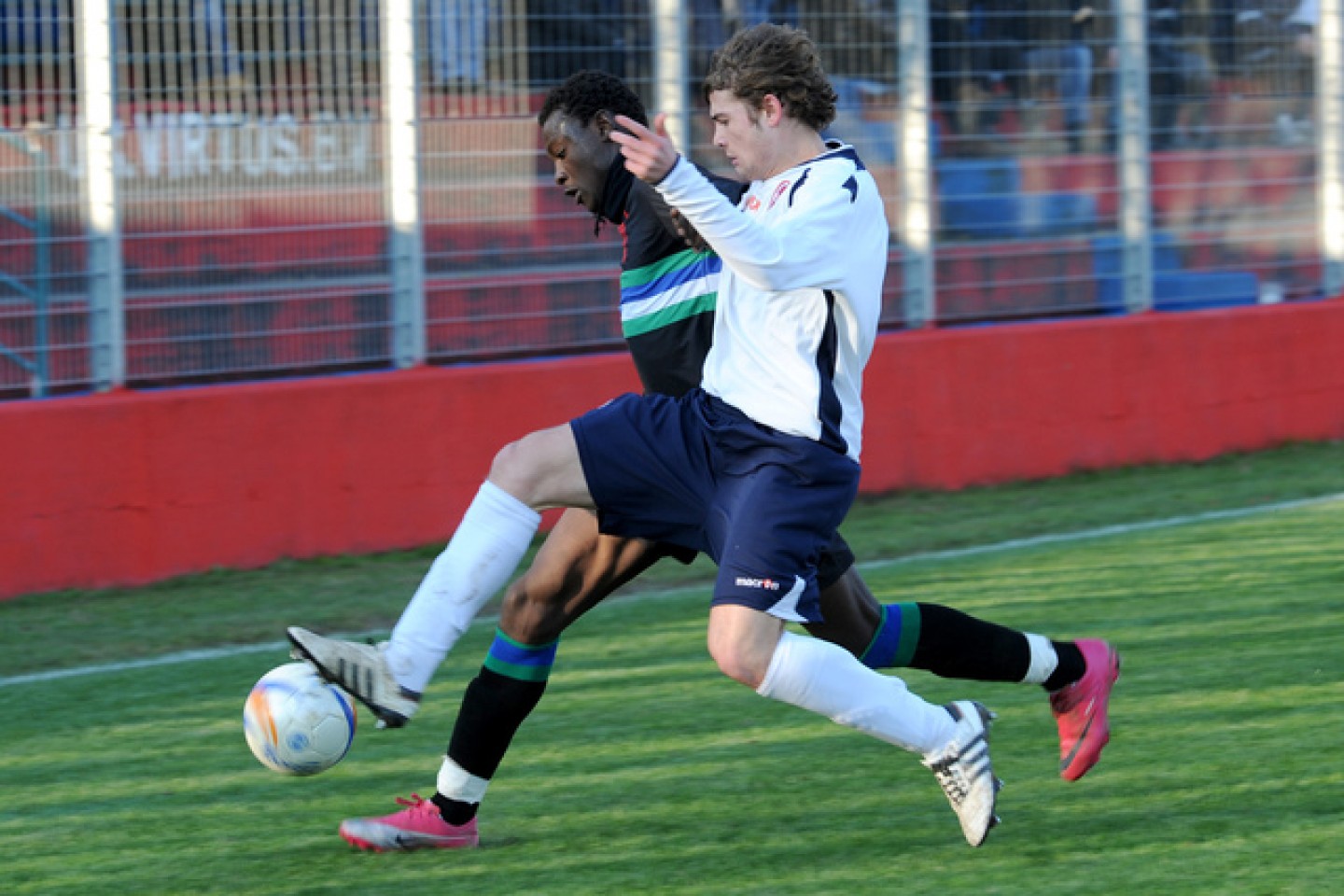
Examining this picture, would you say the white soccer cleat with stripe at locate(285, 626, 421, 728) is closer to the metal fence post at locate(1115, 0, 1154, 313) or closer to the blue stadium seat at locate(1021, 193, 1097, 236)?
the blue stadium seat at locate(1021, 193, 1097, 236)

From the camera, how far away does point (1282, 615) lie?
7.01 metres

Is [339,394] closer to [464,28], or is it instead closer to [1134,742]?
[464,28]

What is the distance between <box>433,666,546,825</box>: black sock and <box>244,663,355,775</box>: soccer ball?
301mm

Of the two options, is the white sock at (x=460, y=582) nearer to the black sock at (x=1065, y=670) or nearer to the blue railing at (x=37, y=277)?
the black sock at (x=1065, y=670)

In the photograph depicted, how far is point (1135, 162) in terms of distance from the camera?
36.9 ft

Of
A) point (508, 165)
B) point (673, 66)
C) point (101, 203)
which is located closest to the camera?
point (101, 203)

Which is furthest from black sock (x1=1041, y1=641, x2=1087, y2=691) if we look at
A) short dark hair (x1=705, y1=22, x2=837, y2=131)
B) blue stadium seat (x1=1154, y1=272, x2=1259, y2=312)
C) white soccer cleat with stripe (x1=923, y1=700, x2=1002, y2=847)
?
blue stadium seat (x1=1154, y1=272, x2=1259, y2=312)

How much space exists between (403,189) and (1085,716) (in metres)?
5.37

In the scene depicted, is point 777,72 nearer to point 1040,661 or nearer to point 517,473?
point 517,473

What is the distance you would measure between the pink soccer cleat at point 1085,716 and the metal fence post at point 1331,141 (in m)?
7.70

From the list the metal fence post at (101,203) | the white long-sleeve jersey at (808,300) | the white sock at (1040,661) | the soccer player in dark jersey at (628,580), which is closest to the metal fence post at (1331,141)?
the metal fence post at (101,203)

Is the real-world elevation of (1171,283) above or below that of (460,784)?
above

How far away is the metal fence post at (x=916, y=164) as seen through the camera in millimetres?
10578

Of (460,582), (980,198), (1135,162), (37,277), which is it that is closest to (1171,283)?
(1135,162)
